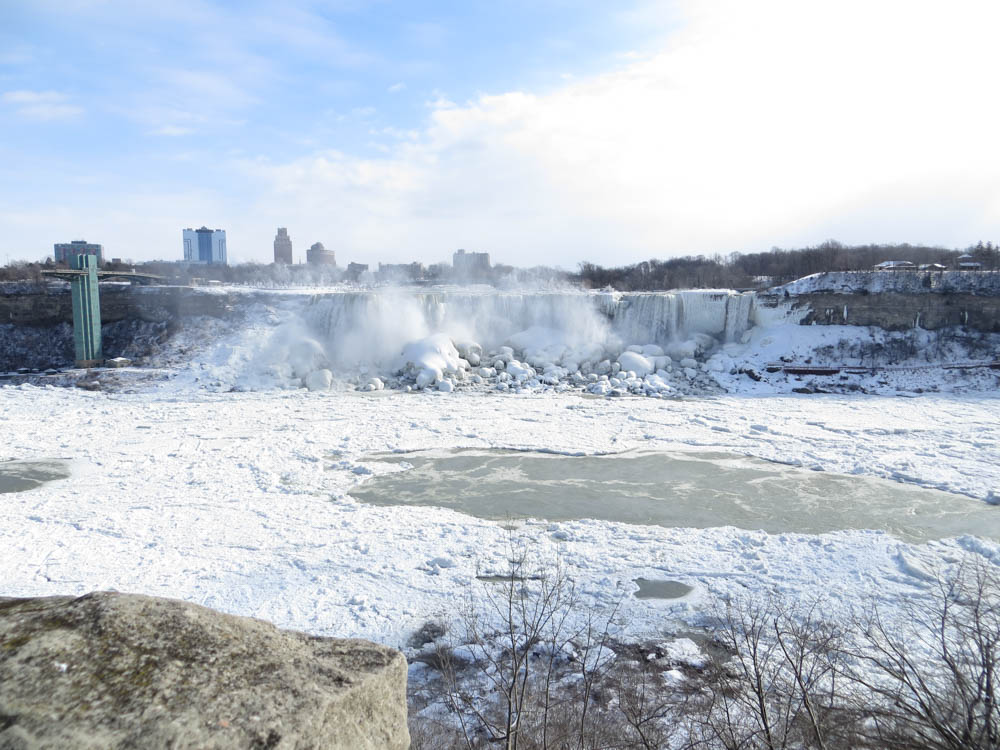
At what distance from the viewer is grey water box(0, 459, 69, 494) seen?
496 inches

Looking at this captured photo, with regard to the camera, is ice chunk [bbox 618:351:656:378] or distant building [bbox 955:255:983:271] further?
distant building [bbox 955:255:983:271]

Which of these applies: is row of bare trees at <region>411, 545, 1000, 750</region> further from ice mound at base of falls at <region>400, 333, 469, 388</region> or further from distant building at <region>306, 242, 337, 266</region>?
distant building at <region>306, 242, 337, 266</region>

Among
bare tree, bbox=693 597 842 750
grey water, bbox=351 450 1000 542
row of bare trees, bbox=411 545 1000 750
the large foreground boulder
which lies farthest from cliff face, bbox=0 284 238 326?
the large foreground boulder

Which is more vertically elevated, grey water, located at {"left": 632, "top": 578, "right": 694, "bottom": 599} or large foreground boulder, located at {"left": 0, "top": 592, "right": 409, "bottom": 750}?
large foreground boulder, located at {"left": 0, "top": 592, "right": 409, "bottom": 750}

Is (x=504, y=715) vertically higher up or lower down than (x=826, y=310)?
lower down

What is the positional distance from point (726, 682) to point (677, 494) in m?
7.03

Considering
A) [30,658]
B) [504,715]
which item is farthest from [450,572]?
[30,658]

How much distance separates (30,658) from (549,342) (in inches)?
1075

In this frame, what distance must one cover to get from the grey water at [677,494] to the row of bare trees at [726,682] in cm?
245

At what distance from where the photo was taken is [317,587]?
8453 mm

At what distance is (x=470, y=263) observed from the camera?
62406 mm

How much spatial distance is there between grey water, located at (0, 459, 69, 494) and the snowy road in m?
0.40

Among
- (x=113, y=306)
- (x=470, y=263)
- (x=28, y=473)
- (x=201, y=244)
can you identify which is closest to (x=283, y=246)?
(x=201, y=244)

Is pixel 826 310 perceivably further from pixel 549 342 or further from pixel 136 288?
pixel 136 288
